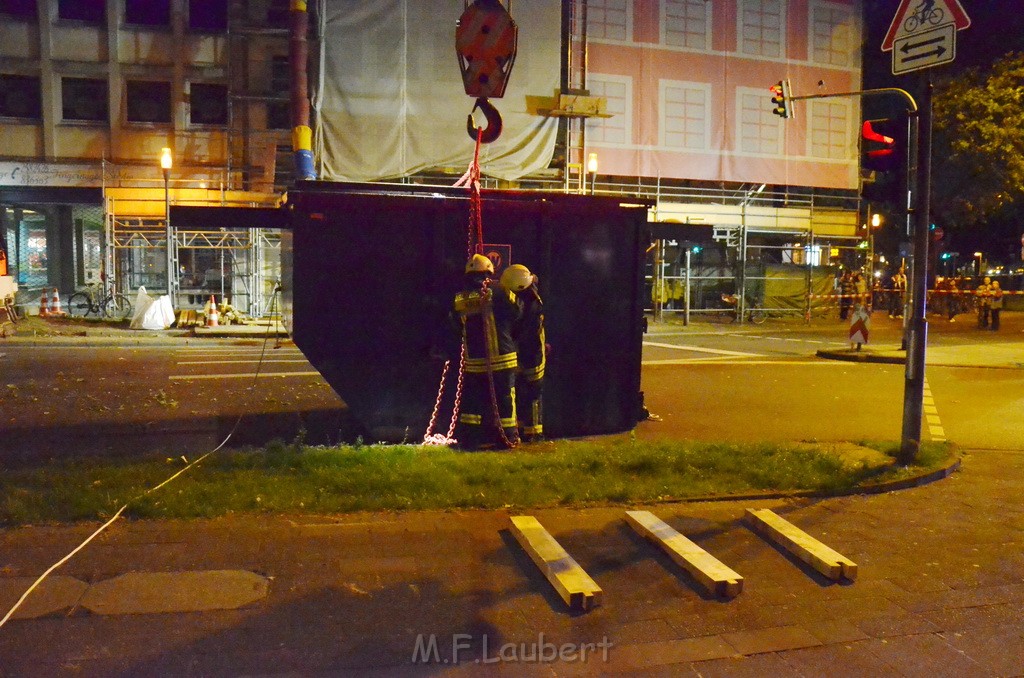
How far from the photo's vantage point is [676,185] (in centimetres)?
3002

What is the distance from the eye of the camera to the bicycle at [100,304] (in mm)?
23750

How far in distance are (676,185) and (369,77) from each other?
1122 cm

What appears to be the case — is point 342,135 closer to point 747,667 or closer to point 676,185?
point 676,185

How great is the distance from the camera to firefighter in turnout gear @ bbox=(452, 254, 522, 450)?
8.09 meters

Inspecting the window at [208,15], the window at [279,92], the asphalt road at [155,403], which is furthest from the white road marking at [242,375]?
the window at [208,15]

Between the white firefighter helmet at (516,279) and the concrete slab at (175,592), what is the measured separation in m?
3.74

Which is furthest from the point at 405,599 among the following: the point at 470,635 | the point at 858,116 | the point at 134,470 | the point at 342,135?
the point at 858,116

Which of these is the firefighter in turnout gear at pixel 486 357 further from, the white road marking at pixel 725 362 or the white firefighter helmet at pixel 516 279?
the white road marking at pixel 725 362

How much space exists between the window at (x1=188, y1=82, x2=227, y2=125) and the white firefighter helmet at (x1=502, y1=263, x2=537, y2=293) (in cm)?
2085

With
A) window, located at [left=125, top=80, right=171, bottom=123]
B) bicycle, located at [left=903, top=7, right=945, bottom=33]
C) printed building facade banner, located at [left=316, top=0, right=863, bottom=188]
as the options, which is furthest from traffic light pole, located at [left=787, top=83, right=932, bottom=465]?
window, located at [left=125, top=80, right=171, bottom=123]

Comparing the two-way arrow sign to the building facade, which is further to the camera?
the building facade

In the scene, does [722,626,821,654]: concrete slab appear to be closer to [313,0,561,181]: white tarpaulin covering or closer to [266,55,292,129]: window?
[313,0,561,181]: white tarpaulin covering

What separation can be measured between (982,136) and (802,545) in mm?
25964

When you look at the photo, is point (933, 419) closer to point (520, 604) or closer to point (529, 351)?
point (529, 351)
